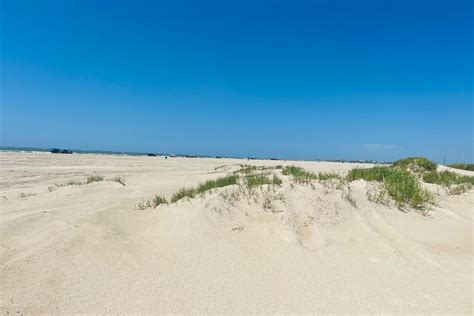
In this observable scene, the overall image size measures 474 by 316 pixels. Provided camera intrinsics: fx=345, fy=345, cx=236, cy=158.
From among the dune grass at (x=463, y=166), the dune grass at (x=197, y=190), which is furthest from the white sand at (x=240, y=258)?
the dune grass at (x=463, y=166)

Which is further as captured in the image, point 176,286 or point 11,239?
point 11,239

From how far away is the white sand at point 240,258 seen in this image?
2689 mm

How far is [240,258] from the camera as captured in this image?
3473 millimetres

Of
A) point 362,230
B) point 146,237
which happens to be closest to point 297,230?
point 362,230

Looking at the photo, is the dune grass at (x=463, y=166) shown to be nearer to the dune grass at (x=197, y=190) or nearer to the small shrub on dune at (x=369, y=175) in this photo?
the small shrub on dune at (x=369, y=175)

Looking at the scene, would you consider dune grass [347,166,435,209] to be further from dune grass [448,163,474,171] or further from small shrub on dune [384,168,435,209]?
dune grass [448,163,474,171]

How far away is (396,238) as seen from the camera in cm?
424

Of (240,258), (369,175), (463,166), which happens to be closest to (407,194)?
(369,175)

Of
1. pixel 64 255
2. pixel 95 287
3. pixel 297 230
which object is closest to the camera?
pixel 95 287

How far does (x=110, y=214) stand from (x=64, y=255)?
163 cm

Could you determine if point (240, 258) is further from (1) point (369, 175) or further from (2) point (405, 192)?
(1) point (369, 175)

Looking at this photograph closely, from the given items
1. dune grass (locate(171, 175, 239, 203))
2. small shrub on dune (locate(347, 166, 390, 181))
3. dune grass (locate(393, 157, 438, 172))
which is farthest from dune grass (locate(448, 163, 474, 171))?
dune grass (locate(171, 175, 239, 203))

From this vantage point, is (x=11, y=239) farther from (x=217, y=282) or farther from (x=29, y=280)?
(x=217, y=282)

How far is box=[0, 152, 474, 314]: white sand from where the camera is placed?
2.69 meters
